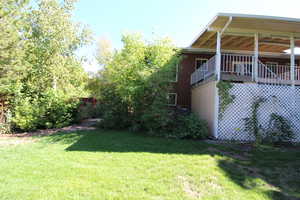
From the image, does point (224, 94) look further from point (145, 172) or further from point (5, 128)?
point (5, 128)

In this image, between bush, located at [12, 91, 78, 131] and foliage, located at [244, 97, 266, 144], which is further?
bush, located at [12, 91, 78, 131]

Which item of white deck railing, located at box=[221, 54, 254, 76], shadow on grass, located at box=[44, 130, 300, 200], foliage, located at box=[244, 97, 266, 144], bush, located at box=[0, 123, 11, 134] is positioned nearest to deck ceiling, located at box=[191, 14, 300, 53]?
white deck railing, located at box=[221, 54, 254, 76]

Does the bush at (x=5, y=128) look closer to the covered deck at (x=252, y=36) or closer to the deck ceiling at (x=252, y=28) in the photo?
the covered deck at (x=252, y=36)

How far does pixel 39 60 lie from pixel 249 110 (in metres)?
10.6

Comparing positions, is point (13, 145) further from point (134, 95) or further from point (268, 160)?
point (268, 160)

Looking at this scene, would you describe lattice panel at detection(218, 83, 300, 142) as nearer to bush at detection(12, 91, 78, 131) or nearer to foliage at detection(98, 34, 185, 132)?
foliage at detection(98, 34, 185, 132)

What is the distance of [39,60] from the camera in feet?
32.2

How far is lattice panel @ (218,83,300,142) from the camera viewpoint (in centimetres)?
671

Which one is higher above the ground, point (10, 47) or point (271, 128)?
point (10, 47)

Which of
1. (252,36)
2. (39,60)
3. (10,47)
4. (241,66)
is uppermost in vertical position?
(252,36)

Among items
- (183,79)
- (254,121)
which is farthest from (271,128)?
(183,79)

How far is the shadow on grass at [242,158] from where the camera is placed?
3.15 m

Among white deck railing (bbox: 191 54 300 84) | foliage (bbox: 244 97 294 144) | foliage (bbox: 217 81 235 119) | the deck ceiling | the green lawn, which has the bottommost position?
the green lawn

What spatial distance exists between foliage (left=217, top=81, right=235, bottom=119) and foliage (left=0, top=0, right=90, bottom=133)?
6.81 metres
